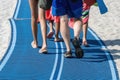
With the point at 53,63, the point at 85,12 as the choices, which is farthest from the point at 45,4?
the point at 85,12

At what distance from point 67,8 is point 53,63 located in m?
1.04

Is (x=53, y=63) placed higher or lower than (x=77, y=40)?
lower

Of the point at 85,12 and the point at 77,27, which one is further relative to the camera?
the point at 85,12

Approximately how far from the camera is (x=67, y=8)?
8.87 m

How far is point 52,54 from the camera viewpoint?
9.40 meters

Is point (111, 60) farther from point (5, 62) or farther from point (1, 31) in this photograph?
point (1, 31)

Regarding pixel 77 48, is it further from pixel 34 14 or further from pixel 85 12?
pixel 85 12

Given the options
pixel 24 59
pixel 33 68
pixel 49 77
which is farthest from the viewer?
pixel 24 59

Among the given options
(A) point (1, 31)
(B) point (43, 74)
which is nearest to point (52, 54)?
(B) point (43, 74)

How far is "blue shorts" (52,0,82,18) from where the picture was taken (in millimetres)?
8742

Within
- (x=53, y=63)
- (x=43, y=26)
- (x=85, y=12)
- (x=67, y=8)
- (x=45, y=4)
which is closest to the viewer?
(x=53, y=63)

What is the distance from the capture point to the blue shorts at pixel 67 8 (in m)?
8.74

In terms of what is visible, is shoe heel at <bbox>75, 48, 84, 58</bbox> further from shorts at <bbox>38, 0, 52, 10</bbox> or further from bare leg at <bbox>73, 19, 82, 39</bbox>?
shorts at <bbox>38, 0, 52, 10</bbox>

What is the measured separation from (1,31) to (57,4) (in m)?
3.19
